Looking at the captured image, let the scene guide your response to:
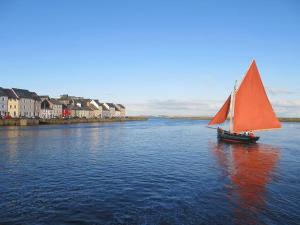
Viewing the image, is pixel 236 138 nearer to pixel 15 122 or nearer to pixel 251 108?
pixel 251 108

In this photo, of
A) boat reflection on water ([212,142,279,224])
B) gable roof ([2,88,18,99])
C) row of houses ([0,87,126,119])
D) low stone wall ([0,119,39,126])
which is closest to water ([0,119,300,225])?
boat reflection on water ([212,142,279,224])

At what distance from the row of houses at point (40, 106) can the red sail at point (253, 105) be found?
84.8m

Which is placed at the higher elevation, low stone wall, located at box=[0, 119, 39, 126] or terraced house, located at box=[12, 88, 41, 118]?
terraced house, located at box=[12, 88, 41, 118]

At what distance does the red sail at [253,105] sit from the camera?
145ft

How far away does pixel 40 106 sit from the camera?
125125 mm

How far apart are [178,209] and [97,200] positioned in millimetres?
4562

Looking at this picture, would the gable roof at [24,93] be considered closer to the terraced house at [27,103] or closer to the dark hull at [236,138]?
the terraced house at [27,103]

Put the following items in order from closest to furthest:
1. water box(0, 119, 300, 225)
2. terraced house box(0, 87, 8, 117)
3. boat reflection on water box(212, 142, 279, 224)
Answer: water box(0, 119, 300, 225)
boat reflection on water box(212, 142, 279, 224)
terraced house box(0, 87, 8, 117)

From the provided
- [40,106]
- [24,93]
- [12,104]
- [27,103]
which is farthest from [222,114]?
[40,106]

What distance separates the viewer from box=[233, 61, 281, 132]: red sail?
1743 inches

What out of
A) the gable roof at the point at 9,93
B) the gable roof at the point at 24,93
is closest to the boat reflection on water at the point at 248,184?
the gable roof at the point at 9,93

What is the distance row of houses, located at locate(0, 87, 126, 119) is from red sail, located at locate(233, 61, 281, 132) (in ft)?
278

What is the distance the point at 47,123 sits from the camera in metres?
106

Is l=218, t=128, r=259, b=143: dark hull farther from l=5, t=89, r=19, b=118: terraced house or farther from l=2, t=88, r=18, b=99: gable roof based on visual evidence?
l=5, t=89, r=19, b=118: terraced house
